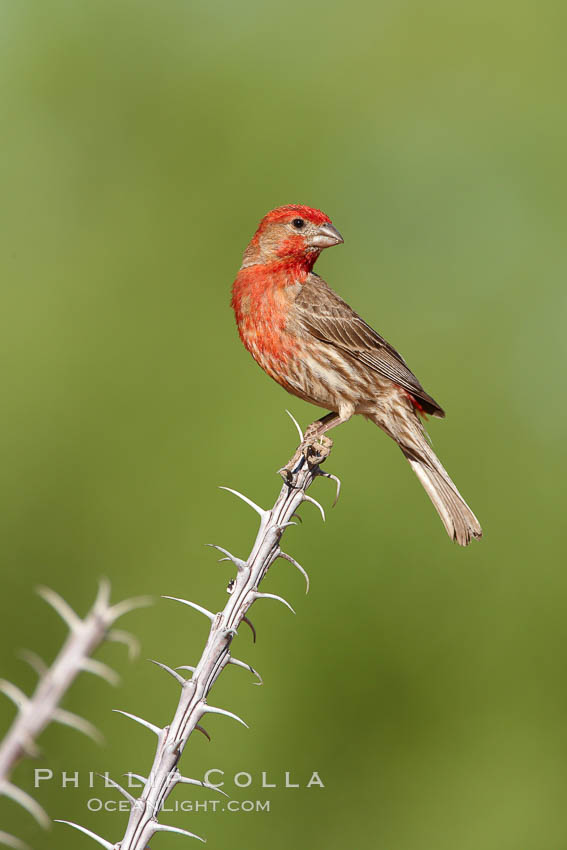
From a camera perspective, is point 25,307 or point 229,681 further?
point 25,307

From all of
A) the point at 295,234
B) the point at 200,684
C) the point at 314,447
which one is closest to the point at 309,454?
the point at 314,447

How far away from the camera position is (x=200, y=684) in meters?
2.42

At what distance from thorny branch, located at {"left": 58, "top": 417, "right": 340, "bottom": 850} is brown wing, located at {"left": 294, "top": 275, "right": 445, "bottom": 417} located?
2481 mm

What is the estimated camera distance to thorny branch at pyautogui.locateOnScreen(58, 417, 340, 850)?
2227mm

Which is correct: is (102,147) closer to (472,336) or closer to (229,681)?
(472,336)

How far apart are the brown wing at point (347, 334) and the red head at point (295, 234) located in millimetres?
225

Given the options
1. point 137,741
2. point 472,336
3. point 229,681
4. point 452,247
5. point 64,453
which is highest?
point 452,247

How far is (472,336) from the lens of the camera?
31.1ft

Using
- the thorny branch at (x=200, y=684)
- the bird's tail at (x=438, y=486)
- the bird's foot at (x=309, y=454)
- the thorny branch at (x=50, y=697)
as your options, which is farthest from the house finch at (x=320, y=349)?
the thorny branch at (x=50, y=697)

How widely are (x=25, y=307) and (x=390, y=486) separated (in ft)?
12.0

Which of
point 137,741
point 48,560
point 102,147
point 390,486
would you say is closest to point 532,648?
point 390,486

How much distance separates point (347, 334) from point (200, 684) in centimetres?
341

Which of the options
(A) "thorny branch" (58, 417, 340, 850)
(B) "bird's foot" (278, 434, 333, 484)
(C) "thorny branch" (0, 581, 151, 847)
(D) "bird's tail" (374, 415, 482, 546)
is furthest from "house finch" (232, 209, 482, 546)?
(C) "thorny branch" (0, 581, 151, 847)

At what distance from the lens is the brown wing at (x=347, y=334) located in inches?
213
